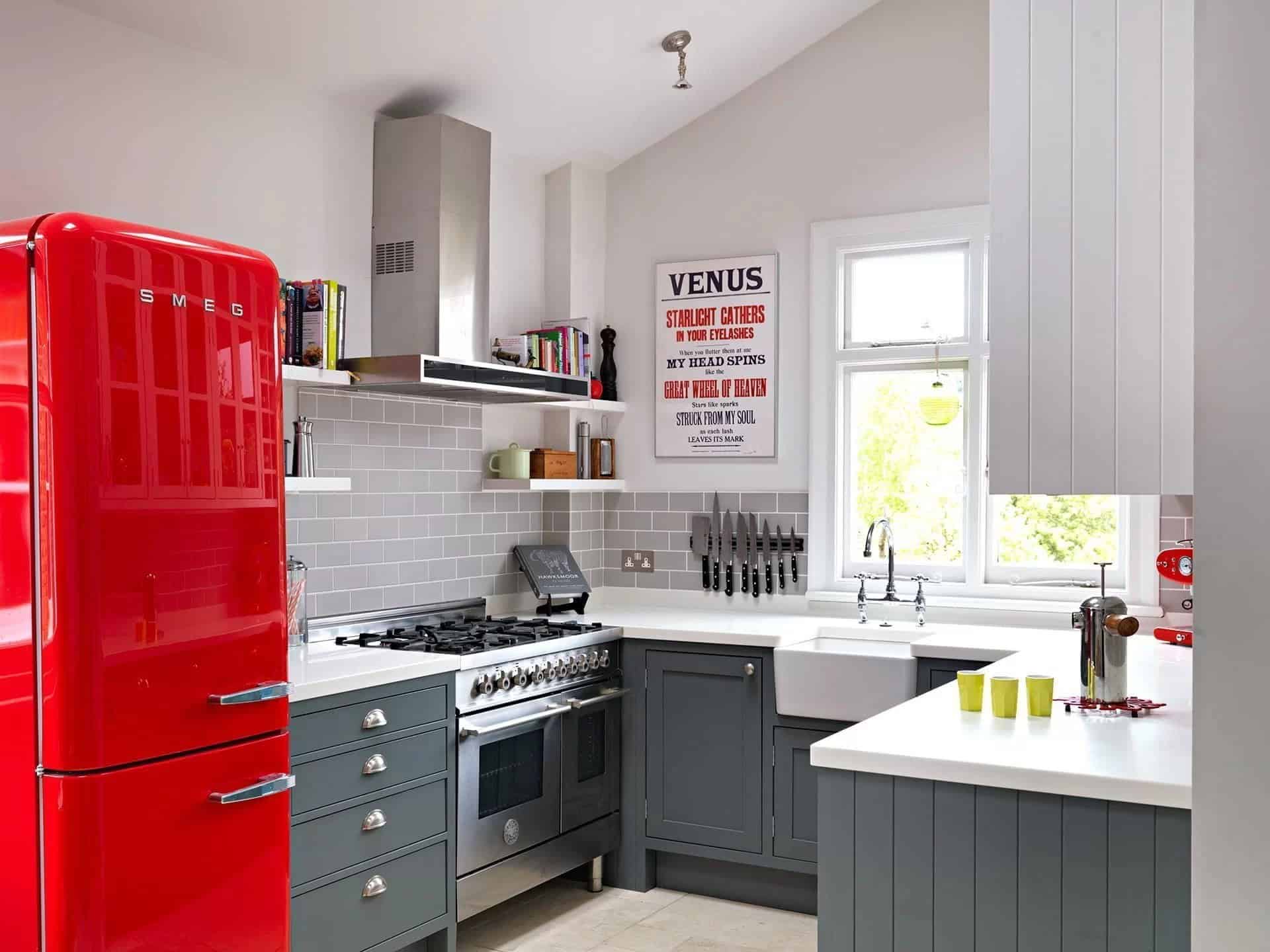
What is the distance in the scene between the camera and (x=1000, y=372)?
2049mm

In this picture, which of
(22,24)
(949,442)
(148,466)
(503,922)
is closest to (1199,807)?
(148,466)

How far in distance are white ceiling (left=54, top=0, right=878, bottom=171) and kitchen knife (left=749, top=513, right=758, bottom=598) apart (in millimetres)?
1753

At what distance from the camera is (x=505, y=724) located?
12.2 feet

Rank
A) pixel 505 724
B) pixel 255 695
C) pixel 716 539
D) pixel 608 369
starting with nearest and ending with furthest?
pixel 255 695, pixel 505 724, pixel 716 539, pixel 608 369

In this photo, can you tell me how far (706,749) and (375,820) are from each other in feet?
4.70

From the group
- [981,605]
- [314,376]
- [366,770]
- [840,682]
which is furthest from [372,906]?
[981,605]

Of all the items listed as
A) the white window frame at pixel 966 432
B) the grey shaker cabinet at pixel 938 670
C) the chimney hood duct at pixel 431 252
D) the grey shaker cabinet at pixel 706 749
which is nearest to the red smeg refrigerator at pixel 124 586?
the chimney hood duct at pixel 431 252

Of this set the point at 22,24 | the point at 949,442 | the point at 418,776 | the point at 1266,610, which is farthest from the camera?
the point at 949,442

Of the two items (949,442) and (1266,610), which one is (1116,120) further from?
(949,442)

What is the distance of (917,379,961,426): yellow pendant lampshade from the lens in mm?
4613

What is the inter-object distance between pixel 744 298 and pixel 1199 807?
14.1 feet

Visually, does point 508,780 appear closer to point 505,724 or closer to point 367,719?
point 505,724

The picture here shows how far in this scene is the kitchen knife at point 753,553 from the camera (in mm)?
4898

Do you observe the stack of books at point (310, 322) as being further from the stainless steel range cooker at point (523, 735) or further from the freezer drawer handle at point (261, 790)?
the freezer drawer handle at point (261, 790)
